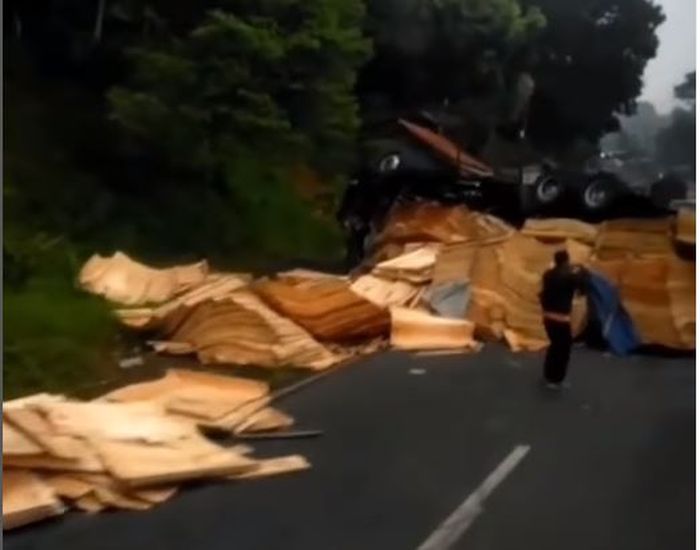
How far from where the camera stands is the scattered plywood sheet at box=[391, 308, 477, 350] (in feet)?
6.30

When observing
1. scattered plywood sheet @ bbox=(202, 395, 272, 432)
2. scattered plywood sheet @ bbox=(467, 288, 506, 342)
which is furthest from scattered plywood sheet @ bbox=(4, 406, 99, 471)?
scattered plywood sheet @ bbox=(467, 288, 506, 342)

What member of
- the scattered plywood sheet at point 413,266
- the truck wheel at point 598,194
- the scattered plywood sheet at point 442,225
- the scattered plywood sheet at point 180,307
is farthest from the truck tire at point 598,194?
the scattered plywood sheet at point 180,307

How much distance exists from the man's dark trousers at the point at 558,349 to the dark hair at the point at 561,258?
8cm

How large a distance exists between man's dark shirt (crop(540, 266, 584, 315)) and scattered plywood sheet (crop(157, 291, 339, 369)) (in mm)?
304

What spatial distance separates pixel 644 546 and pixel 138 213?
2.76ft

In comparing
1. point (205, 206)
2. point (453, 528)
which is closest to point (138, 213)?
point (205, 206)

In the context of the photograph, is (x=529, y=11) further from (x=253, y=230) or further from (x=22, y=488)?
(x=22, y=488)

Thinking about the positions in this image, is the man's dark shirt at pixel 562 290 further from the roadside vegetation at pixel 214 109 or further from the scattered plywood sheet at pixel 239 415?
the scattered plywood sheet at pixel 239 415

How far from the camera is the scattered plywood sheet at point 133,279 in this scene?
196cm

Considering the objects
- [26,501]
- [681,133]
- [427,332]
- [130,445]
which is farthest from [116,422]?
[681,133]

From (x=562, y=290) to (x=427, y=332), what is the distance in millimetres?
195

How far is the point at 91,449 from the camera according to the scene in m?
1.85

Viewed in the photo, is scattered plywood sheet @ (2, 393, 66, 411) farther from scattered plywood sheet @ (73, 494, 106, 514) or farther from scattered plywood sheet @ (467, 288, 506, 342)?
scattered plywood sheet @ (467, 288, 506, 342)

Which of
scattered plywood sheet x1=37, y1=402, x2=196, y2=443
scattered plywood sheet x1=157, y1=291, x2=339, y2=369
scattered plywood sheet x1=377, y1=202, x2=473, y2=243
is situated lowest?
scattered plywood sheet x1=37, y1=402, x2=196, y2=443
